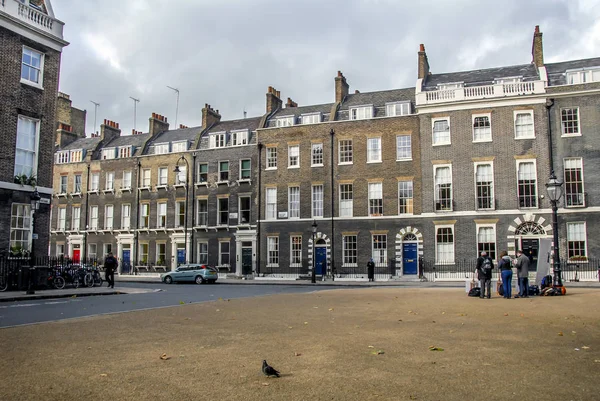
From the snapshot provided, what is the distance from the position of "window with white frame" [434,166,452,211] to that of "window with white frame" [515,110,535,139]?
5.08m

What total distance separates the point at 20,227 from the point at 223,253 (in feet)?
75.1

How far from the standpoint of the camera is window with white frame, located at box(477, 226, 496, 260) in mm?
35969

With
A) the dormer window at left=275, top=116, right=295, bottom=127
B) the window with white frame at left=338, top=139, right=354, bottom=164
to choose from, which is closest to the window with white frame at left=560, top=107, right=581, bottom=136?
the window with white frame at left=338, top=139, right=354, bottom=164

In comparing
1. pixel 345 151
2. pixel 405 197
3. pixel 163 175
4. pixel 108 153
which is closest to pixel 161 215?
pixel 163 175

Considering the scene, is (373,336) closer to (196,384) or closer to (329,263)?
(196,384)

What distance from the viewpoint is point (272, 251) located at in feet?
141

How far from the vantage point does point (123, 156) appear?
51531 millimetres

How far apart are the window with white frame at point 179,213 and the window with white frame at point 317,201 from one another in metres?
12.7

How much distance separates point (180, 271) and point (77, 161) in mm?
22513

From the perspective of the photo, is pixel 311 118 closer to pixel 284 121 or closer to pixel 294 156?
pixel 284 121

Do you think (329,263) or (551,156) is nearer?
(551,156)

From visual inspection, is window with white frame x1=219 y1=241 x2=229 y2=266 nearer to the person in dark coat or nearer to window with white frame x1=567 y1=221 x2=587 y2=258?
the person in dark coat

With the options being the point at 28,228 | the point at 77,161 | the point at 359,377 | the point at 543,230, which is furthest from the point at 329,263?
the point at 359,377

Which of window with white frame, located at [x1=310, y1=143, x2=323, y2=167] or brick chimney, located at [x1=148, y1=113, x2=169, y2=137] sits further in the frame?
brick chimney, located at [x1=148, y1=113, x2=169, y2=137]
